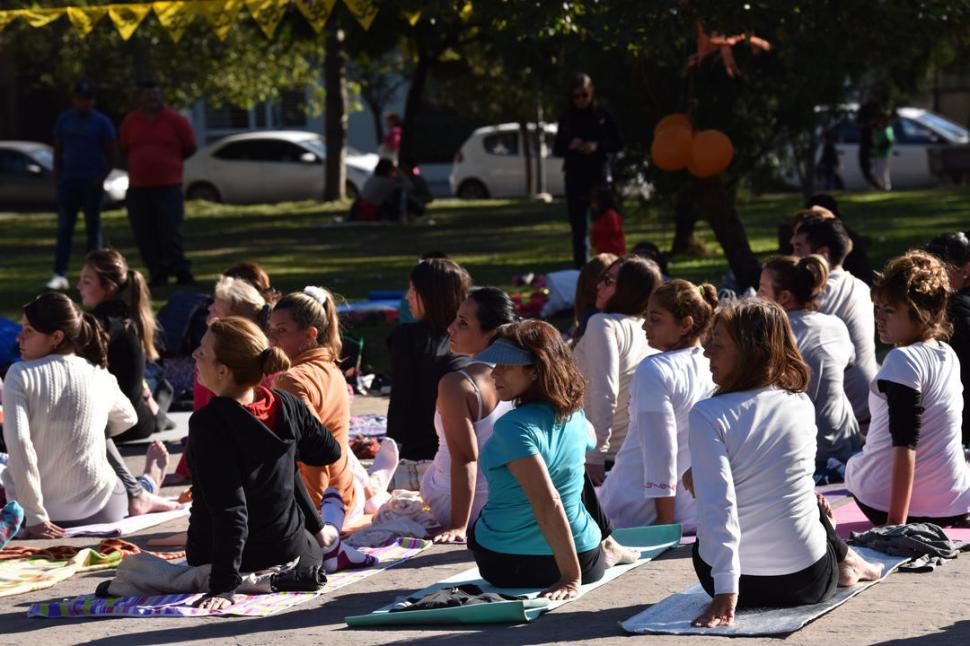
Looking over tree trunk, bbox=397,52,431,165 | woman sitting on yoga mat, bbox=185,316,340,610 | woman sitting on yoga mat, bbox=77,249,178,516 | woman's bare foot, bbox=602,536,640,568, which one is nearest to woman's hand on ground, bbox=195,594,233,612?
woman sitting on yoga mat, bbox=185,316,340,610

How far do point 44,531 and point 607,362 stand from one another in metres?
2.79

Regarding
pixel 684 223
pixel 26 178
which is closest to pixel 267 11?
pixel 684 223

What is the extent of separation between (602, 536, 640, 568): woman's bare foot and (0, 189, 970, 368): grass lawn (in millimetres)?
5997

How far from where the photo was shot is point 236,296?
8891 millimetres

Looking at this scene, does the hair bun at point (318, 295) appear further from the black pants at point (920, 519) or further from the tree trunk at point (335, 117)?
the tree trunk at point (335, 117)

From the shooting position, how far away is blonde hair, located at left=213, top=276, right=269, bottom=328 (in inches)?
349

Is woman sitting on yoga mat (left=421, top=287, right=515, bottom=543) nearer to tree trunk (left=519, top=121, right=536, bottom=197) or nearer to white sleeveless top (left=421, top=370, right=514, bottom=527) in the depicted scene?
white sleeveless top (left=421, top=370, right=514, bottom=527)

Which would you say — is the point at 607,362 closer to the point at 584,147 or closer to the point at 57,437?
the point at 57,437

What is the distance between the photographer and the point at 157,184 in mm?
16141

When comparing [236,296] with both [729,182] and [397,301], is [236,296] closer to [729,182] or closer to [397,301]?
[397,301]

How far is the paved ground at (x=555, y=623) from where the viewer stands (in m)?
5.47

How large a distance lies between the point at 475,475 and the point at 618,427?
1.39m

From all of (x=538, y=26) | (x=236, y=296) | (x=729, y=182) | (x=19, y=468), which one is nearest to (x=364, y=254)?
(x=729, y=182)

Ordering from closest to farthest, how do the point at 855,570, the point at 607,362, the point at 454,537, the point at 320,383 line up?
the point at 855,570
the point at 454,537
the point at 320,383
the point at 607,362
